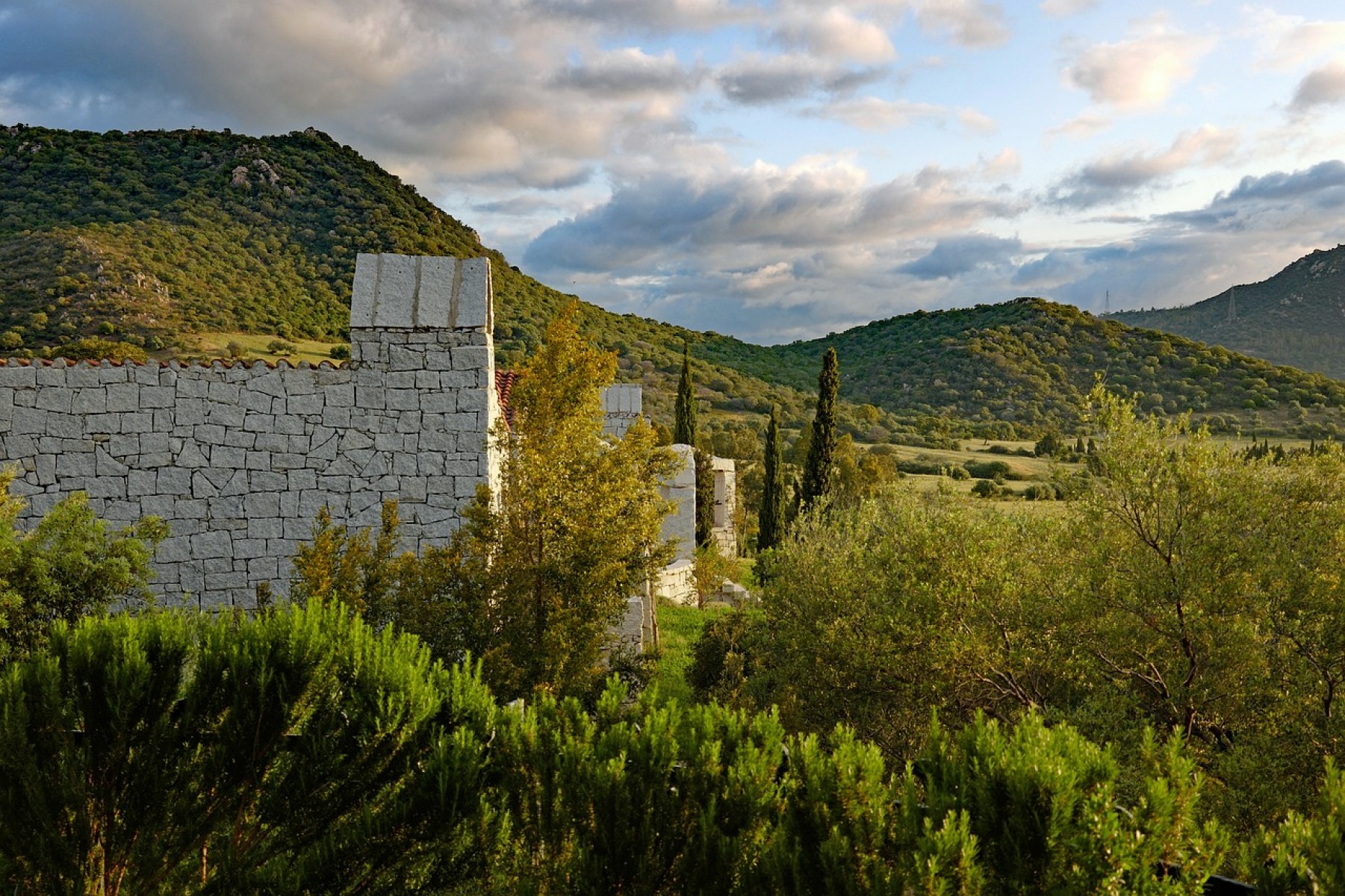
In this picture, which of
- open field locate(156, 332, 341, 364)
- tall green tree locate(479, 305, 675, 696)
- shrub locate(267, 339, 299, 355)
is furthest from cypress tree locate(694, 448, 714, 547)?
tall green tree locate(479, 305, 675, 696)

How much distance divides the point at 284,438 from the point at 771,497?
1801 centimetres

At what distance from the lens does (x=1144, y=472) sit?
6848mm

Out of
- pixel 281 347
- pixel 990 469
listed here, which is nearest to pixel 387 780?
pixel 281 347

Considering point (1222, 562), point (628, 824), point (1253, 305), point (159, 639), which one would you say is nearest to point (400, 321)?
point (159, 639)

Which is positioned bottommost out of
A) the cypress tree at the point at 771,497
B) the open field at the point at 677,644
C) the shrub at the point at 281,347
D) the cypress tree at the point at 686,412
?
the open field at the point at 677,644

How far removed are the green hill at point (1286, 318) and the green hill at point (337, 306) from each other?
33.2 feet

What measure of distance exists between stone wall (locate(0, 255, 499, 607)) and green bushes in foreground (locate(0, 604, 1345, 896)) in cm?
478

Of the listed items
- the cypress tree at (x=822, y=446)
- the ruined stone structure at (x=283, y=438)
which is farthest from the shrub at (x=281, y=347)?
the ruined stone structure at (x=283, y=438)

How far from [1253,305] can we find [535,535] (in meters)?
87.1

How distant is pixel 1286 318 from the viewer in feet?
229

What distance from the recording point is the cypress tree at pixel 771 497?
83.5ft

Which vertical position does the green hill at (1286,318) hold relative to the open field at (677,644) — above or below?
above

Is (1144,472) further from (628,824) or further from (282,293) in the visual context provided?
(282,293)

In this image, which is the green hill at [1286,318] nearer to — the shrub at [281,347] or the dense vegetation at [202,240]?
the dense vegetation at [202,240]
